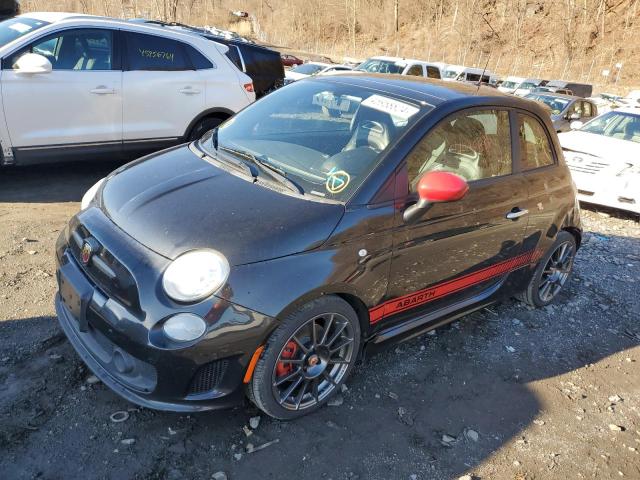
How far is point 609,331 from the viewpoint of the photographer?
4352 mm

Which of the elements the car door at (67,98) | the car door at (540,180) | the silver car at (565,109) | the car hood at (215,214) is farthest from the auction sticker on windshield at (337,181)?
the silver car at (565,109)

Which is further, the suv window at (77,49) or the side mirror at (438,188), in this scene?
the suv window at (77,49)

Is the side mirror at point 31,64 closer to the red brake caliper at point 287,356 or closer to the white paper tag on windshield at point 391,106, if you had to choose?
the white paper tag on windshield at point 391,106

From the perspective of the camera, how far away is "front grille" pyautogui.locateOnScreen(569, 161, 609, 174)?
7.62 metres

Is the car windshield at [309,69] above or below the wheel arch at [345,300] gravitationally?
below

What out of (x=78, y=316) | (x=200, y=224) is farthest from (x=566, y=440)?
(x=78, y=316)

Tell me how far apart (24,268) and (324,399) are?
2.67 m

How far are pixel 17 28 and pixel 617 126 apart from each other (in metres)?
9.11

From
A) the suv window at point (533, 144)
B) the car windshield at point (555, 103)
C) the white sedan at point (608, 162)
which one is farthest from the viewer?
the car windshield at point (555, 103)

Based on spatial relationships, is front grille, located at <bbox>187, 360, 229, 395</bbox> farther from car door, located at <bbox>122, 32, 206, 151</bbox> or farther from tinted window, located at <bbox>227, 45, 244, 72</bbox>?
tinted window, located at <bbox>227, 45, 244, 72</bbox>

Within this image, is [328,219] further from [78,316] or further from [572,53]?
[572,53]

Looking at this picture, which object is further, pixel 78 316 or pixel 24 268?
pixel 24 268

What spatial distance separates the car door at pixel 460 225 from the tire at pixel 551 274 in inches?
22.9

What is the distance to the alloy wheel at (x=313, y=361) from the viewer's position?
2637 mm
